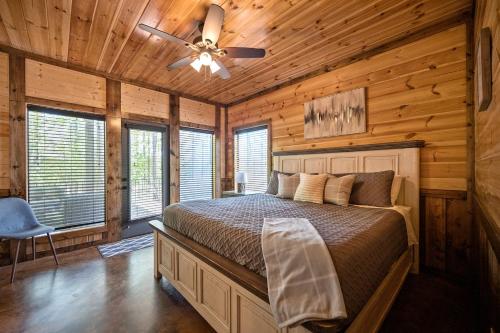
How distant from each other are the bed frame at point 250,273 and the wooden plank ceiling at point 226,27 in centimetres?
133

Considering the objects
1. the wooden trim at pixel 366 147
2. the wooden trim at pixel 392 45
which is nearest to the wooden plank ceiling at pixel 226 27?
the wooden trim at pixel 392 45

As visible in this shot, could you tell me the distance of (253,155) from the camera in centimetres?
466

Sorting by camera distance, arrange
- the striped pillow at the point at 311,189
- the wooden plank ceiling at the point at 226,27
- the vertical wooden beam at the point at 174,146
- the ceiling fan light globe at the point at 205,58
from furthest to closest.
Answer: the vertical wooden beam at the point at 174,146 → the striped pillow at the point at 311,189 → the ceiling fan light globe at the point at 205,58 → the wooden plank ceiling at the point at 226,27

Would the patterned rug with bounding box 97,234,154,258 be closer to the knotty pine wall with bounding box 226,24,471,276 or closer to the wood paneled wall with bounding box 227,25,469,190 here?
the wood paneled wall with bounding box 227,25,469,190

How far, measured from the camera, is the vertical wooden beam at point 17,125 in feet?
9.20

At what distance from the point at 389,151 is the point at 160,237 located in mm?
2876

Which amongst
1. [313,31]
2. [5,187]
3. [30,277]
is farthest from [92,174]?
[313,31]

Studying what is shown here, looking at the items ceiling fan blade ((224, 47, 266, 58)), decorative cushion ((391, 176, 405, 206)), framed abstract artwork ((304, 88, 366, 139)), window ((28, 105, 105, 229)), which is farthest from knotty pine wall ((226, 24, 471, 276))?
window ((28, 105, 105, 229))

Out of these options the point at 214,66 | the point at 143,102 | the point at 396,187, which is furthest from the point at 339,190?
the point at 143,102

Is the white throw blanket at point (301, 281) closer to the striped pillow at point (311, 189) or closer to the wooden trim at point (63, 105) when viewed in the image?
the striped pillow at point (311, 189)

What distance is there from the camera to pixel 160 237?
2.35 m

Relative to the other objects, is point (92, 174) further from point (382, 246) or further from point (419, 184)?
point (419, 184)

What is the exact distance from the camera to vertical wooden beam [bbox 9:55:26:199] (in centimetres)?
280

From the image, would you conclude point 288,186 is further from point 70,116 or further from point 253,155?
point 70,116
